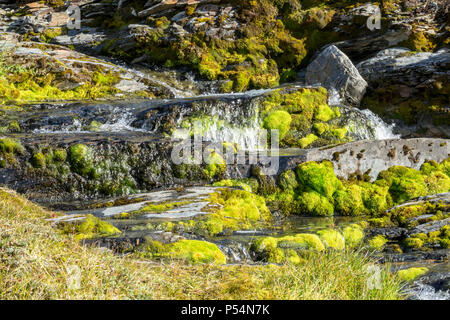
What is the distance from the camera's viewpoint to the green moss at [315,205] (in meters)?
10.6

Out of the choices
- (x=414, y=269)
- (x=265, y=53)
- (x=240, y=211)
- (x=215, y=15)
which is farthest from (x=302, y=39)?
(x=414, y=269)

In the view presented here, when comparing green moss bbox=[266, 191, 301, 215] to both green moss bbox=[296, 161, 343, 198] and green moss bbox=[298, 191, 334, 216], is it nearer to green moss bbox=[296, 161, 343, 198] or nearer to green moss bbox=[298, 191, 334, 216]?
green moss bbox=[298, 191, 334, 216]

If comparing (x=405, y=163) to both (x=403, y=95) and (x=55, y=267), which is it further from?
(x=55, y=267)

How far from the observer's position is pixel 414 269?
548cm

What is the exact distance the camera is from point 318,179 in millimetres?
10836

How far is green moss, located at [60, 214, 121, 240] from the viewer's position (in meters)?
6.54

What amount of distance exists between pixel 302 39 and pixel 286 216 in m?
18.0

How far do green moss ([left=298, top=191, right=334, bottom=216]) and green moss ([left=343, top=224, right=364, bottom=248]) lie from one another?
68.1 inches

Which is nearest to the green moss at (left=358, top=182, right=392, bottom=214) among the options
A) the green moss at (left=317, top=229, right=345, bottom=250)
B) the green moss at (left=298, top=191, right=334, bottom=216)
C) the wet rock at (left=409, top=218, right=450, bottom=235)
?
the green moss at (left=298, top=191, right=334, bottom=216)

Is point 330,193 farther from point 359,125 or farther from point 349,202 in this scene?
A: point 359,125

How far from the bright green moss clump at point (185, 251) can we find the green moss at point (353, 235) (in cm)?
322

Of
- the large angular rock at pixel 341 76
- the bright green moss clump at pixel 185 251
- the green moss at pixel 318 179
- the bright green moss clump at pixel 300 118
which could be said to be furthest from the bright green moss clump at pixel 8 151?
the large angular rock at pixel 341 76

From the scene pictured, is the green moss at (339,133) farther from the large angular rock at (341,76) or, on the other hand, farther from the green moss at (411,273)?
the green moss at (411,273)

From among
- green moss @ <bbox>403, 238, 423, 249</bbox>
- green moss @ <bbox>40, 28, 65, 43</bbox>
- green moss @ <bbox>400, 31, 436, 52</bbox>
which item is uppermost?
green moss @ <bbox>40, 28, 65, 43</bbox>
